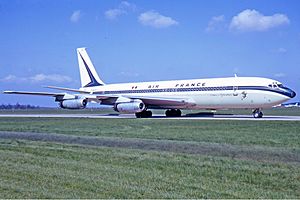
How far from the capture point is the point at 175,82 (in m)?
48.8

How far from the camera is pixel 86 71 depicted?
61.0m

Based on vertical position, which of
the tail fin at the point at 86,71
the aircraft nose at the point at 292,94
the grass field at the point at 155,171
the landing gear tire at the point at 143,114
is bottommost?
the grass field at the point at 155,171

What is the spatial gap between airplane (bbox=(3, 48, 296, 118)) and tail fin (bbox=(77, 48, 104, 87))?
186cm

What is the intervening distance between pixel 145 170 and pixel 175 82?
37.5 metres

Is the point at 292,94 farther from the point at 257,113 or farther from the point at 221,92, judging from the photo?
the point at 221,92

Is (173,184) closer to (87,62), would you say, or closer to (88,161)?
(88,161)

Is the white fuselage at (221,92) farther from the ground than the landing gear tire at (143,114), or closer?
farther from the ground

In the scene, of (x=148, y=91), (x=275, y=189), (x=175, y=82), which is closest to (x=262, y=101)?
(x=175, y=82)

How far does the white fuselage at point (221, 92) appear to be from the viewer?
132 ft

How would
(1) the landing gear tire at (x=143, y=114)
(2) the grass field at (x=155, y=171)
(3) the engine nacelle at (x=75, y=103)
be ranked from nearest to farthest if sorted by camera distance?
(2) the grass field at (x=155, y=171), (1) the landing gear tire at (x=143, y=114), (3) the engine nacelle at (x=75, y=103)

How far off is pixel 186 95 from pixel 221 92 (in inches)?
175

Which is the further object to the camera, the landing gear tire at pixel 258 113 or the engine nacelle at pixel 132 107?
the engine nacelle at pixel 132 107

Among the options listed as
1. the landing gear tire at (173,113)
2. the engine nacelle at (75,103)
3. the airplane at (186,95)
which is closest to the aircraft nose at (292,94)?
the airplane at (186,95)

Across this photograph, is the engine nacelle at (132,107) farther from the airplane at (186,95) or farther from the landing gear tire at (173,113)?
the landing gear tire at (173,113)
